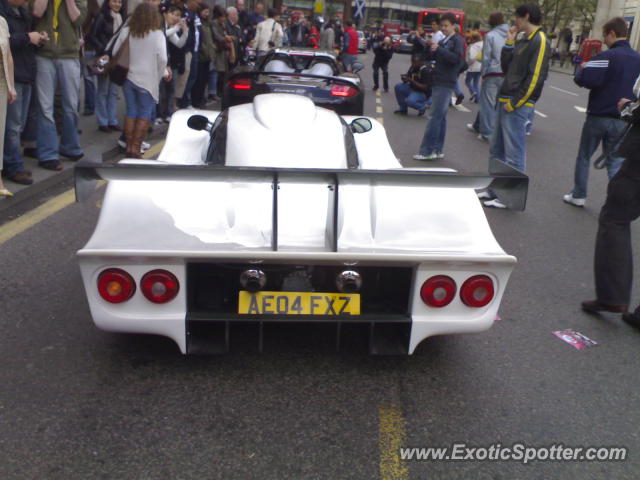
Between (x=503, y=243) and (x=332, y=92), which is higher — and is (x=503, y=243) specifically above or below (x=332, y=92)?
below

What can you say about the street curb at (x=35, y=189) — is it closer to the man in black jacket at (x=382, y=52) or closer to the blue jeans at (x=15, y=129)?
the blue jeans at (x=15, y=129)

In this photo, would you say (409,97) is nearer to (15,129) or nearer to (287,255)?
(15,129)

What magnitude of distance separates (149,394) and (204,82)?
9775mm

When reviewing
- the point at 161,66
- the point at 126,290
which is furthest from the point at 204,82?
the point at 126,290

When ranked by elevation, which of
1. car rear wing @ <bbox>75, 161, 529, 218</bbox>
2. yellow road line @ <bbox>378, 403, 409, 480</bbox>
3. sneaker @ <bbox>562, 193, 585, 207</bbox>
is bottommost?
sneaker @ <bbox>562, 193, 585, 207</bbox>

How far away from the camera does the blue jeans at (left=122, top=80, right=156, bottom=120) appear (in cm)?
763

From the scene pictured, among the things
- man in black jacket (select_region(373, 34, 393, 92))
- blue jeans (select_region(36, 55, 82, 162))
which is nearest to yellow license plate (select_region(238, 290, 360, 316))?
blue jeans (select_region(36, 55, 82, 162))

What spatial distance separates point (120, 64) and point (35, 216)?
101 inches

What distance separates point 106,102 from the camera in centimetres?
878

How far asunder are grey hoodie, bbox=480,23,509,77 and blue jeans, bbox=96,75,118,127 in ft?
18.4

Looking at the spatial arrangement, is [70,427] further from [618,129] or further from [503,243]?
[618,129]

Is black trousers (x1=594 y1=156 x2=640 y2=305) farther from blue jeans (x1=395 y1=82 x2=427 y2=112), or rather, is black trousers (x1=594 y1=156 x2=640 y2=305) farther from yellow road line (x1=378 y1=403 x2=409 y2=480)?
blue jeans (x1=395 y1=82 x2=427 y2=112)

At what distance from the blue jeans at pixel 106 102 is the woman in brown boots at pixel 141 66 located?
1030 mm

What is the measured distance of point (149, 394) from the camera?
3004mm
